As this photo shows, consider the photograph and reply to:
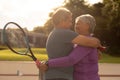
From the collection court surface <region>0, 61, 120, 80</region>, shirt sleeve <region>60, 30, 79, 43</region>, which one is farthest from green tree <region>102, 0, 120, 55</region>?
shirt sleeve <region>60, 30, 79, 43</region>

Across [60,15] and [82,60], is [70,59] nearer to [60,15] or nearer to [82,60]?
[82,60]

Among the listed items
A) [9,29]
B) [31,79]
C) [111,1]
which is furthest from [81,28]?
[111,1]

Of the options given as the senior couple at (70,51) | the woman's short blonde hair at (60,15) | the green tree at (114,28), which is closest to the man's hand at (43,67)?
the senior couple at (70,51)

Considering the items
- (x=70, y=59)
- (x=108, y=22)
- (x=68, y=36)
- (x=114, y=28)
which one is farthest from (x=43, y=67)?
(x=108, y=22)

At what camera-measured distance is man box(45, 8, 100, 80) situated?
489 cm

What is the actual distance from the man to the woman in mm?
68

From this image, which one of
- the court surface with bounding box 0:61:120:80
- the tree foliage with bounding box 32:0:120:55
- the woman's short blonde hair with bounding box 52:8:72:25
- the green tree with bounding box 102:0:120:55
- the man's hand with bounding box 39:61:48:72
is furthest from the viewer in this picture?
the tree foliage with bounding box 32:0:120:55

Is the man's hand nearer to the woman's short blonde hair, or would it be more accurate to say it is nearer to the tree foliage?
the woman's short blonde hair

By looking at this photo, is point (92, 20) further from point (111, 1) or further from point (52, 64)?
point (111, 1)

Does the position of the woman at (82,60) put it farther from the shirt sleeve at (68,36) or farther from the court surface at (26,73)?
the court surface at (26,73)

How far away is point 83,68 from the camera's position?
4934 millimetres

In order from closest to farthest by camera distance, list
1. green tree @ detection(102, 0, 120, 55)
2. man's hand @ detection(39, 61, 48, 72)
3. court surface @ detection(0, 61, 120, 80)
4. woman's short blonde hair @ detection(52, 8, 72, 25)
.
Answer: man's hand @ detection(39, 61, 48, 72)
woman's short blonde hair @ detection(52, 8, 72, 25)
court surface @ detection(0, 61, 120, 80)
green tree @ detection(102, 0, 120, 55)

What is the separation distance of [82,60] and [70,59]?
0.15 metres

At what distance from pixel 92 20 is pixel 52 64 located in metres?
0.63
